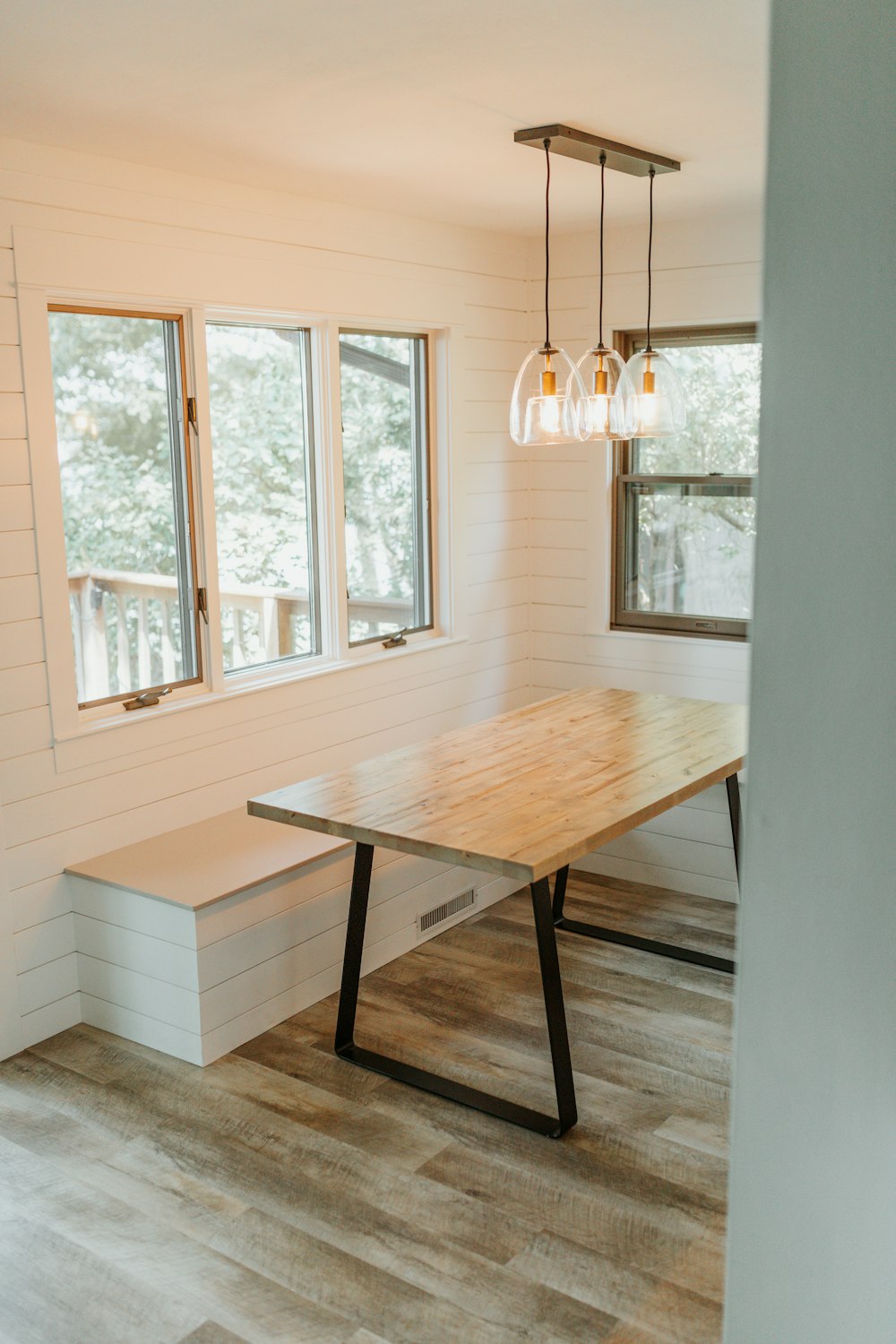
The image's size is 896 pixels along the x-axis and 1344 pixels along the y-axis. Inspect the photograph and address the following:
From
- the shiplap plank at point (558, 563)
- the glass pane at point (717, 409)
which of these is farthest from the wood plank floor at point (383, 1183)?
the glass pane at point (717, 409)

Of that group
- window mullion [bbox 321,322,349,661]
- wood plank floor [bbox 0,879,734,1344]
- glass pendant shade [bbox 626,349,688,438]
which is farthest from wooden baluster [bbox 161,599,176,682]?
glass pendant shade [bbox 626,349,688,438]

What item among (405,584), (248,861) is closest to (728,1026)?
(248,861)

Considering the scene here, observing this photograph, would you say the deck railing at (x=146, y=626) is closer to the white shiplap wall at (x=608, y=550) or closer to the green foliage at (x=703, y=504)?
the white shiplap wall at (x=608, y=550)

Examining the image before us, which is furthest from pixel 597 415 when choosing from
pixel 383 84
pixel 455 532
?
pixel 455 532

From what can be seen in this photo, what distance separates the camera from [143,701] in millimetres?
3559

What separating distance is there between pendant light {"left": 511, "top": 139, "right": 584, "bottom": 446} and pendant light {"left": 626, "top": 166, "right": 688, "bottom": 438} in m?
0.16

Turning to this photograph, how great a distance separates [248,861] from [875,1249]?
279 centimetres

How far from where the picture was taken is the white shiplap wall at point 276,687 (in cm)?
314

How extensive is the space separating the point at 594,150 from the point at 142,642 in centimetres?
196

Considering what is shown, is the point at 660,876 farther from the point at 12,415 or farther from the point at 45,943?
the point at 12,415

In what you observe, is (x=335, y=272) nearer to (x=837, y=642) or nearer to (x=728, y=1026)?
(x=728, y=1026)

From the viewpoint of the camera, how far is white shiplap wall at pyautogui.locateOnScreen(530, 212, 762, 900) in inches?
175

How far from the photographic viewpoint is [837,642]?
26.9 inches

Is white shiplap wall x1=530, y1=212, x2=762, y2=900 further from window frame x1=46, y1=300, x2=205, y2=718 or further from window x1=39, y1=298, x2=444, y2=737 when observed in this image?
window frame x1=46, y1=300, x2=205, y2=718
